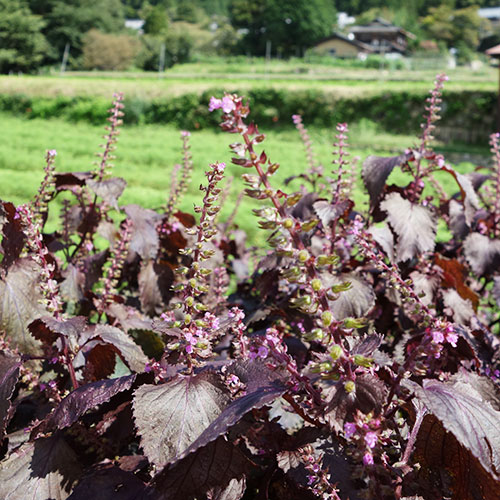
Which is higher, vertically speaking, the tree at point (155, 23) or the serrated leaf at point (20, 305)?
the serrated leaf at point (20, 305)

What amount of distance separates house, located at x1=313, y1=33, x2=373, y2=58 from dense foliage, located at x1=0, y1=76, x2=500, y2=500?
59.9 m

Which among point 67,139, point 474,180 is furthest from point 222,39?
point 474,180

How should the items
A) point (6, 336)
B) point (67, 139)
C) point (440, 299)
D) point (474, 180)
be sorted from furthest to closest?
point (67, 139) → point (474, 180) → point (440, 299) → point (6, 336)

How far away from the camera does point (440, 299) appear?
5.71 ft

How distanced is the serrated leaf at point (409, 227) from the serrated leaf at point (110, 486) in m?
0.98

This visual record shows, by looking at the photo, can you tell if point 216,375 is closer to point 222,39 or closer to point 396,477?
point 396,477

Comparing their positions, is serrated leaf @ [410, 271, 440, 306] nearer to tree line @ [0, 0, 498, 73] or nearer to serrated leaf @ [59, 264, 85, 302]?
serrated leaf @ [59, 264, 85, 302]

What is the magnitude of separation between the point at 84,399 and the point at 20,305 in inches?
Answer: 18.0

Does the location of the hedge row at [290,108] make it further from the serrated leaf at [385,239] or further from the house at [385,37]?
the house at [385,37]

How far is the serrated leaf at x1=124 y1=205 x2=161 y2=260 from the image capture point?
Result: 69.9 inches

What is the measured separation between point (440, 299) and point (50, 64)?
129 feet

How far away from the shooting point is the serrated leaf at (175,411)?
841 millimetres

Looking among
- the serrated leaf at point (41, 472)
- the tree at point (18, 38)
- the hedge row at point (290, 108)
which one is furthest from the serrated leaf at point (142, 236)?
the tree at point (18, 38)

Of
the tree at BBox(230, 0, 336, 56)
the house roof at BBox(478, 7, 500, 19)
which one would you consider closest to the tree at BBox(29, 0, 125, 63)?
the tree at BBox(230, 0, 336, 56)
